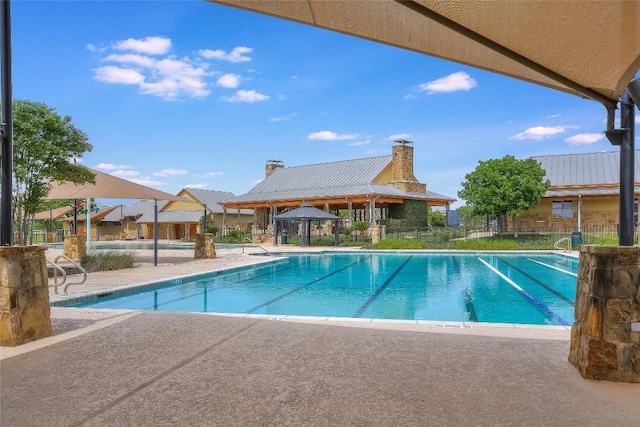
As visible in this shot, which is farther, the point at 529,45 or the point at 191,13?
the point at 191,13

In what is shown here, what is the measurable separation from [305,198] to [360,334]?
Answer: 24.4m

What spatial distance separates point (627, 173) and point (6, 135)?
19.7ft

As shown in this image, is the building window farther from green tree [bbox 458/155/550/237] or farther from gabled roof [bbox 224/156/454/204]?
gabled roof [bbox 224/156/454/204]

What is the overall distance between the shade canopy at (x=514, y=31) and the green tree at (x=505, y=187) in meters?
21.3

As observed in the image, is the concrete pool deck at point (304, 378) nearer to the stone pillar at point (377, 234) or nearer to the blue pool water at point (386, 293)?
the blue pool water at point (386, 293)

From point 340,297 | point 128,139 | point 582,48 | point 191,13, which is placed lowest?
point 340,297

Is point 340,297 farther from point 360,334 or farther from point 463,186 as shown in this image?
point 463,186

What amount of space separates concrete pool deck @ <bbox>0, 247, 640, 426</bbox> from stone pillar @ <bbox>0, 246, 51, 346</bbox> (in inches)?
9.3

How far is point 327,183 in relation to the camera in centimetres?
3197

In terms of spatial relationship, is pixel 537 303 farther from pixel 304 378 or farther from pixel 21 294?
pixel 21 294

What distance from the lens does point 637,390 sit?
3.31 meters

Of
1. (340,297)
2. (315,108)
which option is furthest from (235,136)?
(340,297)

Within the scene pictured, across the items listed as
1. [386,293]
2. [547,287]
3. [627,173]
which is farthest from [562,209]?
[627,173]

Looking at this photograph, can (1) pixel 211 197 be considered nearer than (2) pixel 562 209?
No
